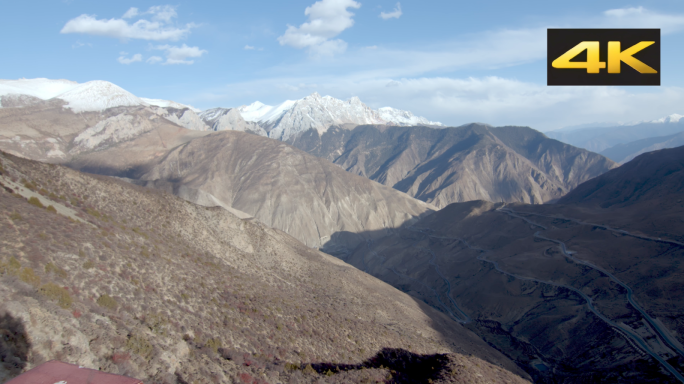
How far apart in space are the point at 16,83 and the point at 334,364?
846 ft

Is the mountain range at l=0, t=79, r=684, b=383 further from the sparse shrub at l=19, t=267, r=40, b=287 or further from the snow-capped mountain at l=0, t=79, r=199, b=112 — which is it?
the snow-capped mountain at l=0, t=79, r=199, b=112

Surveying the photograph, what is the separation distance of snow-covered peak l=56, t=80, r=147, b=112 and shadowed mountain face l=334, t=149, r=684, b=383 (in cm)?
15145

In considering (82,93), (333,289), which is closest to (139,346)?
(333,289)

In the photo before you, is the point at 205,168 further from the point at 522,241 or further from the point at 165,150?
the point at 522,241

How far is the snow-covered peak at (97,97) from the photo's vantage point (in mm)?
171750

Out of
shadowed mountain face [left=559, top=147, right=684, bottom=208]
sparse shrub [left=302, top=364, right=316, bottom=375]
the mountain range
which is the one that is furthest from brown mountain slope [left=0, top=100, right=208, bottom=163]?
shadowed mountain face [left=559, top=147, right=684, bottom=208]

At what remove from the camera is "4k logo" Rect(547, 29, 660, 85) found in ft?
91.6

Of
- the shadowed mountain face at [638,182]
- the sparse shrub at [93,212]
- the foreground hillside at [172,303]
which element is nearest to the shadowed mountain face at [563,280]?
the shadowed mountain face at [638,182]

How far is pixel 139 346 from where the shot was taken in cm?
1317

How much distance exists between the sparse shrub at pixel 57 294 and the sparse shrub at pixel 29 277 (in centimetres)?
40

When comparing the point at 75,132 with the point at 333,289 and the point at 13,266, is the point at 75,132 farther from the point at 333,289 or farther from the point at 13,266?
the point at 13,266

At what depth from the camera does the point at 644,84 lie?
29250 mm

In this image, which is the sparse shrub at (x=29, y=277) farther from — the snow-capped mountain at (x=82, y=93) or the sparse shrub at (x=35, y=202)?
the snow-capped mountain at (x=82, y=93)

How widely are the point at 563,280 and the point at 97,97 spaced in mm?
209535
